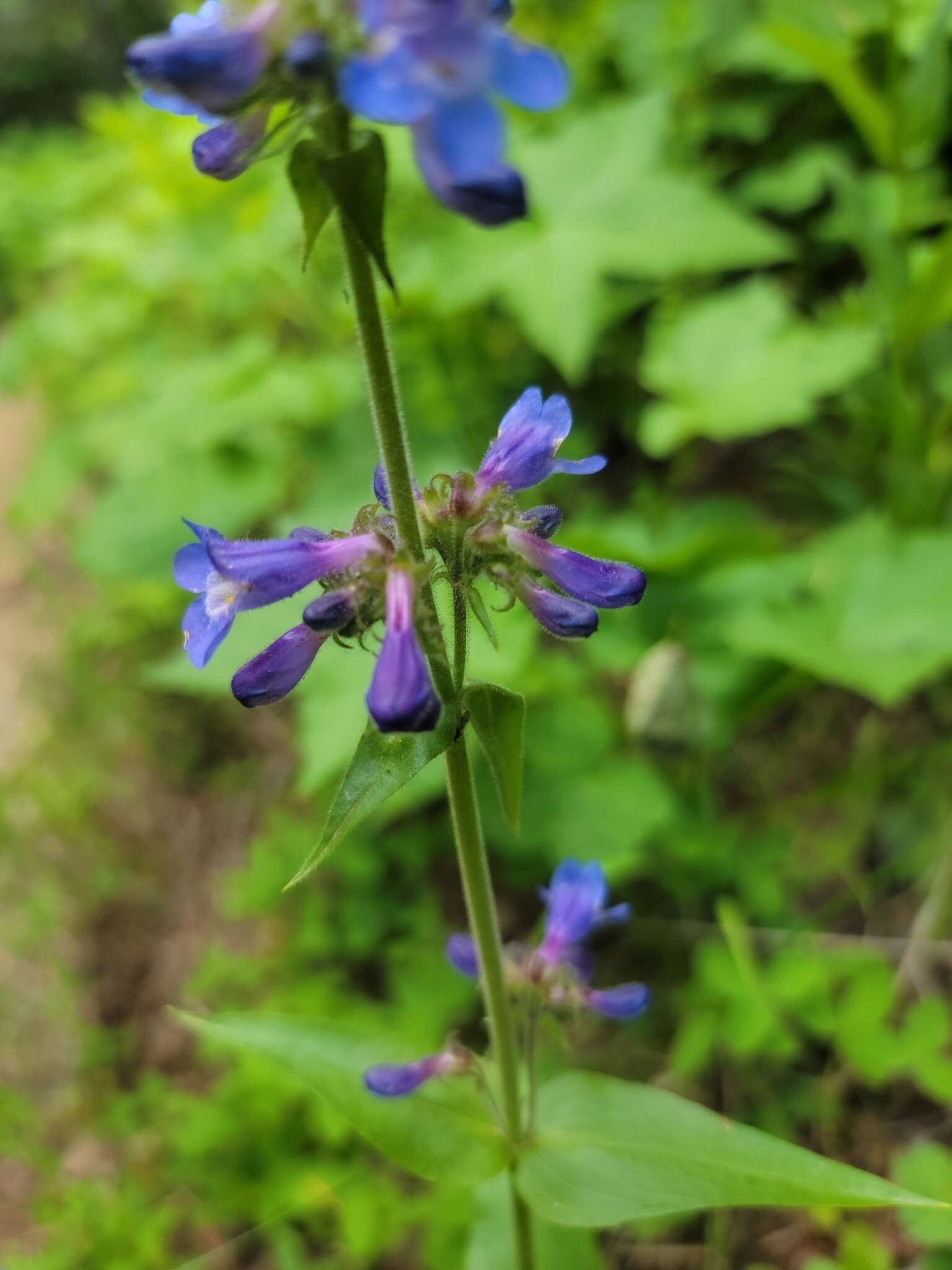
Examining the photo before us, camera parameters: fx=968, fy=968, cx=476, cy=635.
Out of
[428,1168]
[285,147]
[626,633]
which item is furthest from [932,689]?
[285,147]

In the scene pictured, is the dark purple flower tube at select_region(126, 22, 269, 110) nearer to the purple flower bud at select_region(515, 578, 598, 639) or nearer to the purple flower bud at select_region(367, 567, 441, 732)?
the purple flower bud at select_region(367, 567, 441, 732)

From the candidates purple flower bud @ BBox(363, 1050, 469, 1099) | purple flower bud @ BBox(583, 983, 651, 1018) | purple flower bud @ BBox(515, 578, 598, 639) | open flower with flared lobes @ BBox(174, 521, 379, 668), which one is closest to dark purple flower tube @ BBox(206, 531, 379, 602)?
open flower with flared lobes @ BBox(174, 521, 379, 668)

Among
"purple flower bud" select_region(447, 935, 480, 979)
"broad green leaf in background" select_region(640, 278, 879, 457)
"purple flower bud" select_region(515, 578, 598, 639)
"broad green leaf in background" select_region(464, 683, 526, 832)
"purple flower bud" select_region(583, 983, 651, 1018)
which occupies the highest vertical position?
"purple flower bud" select_region(515, 578, 598, 639)

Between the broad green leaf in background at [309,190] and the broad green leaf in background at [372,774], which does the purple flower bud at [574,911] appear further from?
the broad green leaf in background at [309,190]

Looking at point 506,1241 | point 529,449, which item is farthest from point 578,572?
point 506,1241

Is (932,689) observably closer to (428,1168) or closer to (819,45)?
(819,45)
